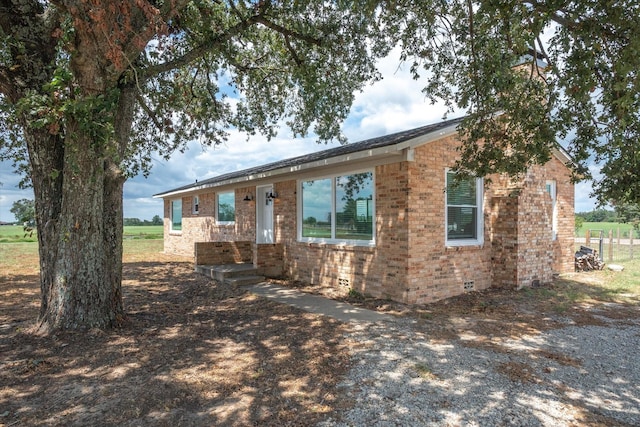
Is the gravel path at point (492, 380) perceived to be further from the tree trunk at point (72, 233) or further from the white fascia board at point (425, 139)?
the tree trunk at point (72, 233)

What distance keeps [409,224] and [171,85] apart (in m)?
6.05

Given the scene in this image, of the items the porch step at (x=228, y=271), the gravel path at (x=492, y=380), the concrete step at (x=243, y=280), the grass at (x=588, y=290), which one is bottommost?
the grass at (x=588, y=290)

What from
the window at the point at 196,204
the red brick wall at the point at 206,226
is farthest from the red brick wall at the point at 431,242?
the window at the point at 196,204

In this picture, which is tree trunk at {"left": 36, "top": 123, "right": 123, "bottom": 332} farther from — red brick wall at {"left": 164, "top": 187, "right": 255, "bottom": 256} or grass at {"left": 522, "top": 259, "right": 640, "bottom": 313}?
grass at {"left": 522, "top": 259, "right": 640, "bottom": 313}

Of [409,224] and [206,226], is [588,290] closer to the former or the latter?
[409,224]

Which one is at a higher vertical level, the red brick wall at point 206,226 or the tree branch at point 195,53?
the tree branch at point 195,53

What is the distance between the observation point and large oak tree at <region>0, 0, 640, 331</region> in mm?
4473

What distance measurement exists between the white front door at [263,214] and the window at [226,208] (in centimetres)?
173

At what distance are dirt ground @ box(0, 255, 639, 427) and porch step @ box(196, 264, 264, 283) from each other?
160cm

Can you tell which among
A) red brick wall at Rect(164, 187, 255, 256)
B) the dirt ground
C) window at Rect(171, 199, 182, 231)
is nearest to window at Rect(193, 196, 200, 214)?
red brick wall at Rect(164, 187, 255, 256)

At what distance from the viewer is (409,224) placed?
23.7ft

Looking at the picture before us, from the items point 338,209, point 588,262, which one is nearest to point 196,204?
point 338,209

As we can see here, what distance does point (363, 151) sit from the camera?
738 centimetres

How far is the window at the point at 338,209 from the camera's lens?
8.27 m
